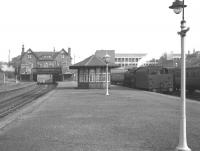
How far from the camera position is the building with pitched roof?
38.3 metres

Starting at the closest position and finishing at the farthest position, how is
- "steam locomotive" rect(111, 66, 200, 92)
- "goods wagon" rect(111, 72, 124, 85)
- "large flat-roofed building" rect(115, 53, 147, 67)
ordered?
"steam locomotive" rect(111, 66, 200, 92) < "goods wagon" rect(111, 72, 124, 85) < "large flat-roofed building" rect(115, 53, 147, 67)

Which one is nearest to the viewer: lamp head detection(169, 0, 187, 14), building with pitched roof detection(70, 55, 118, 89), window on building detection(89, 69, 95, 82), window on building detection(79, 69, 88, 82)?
lamp head detection(169, 0, 187, 14)

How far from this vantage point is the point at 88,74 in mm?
39000

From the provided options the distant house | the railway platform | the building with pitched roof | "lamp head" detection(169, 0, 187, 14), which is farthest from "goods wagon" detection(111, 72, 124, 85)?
"lamp head" detection(169, 0, 187, 14)

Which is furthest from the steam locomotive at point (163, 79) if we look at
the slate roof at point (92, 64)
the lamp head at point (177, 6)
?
the lamp head at point (177, 6)

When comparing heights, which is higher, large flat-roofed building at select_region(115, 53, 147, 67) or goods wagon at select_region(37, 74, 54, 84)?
large flat-roofed building at select_region(115, 53, 147, 67)

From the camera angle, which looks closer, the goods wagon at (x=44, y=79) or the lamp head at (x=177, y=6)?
the lamp head at (x=177, y=6)

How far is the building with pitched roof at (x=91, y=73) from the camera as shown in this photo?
38.3m

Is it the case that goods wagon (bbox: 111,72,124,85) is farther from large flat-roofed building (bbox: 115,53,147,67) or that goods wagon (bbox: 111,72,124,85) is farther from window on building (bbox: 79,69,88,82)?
large flat-roofed building (bbox: 115,53,147,67)

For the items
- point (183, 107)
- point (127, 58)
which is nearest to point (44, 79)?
point (183, 107)

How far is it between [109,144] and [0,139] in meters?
3.34

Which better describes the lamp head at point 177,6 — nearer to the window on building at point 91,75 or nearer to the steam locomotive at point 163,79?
the steam locomotive at point 163,79

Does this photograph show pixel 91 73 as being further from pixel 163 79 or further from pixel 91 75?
pixel 163 79

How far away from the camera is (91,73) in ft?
127
